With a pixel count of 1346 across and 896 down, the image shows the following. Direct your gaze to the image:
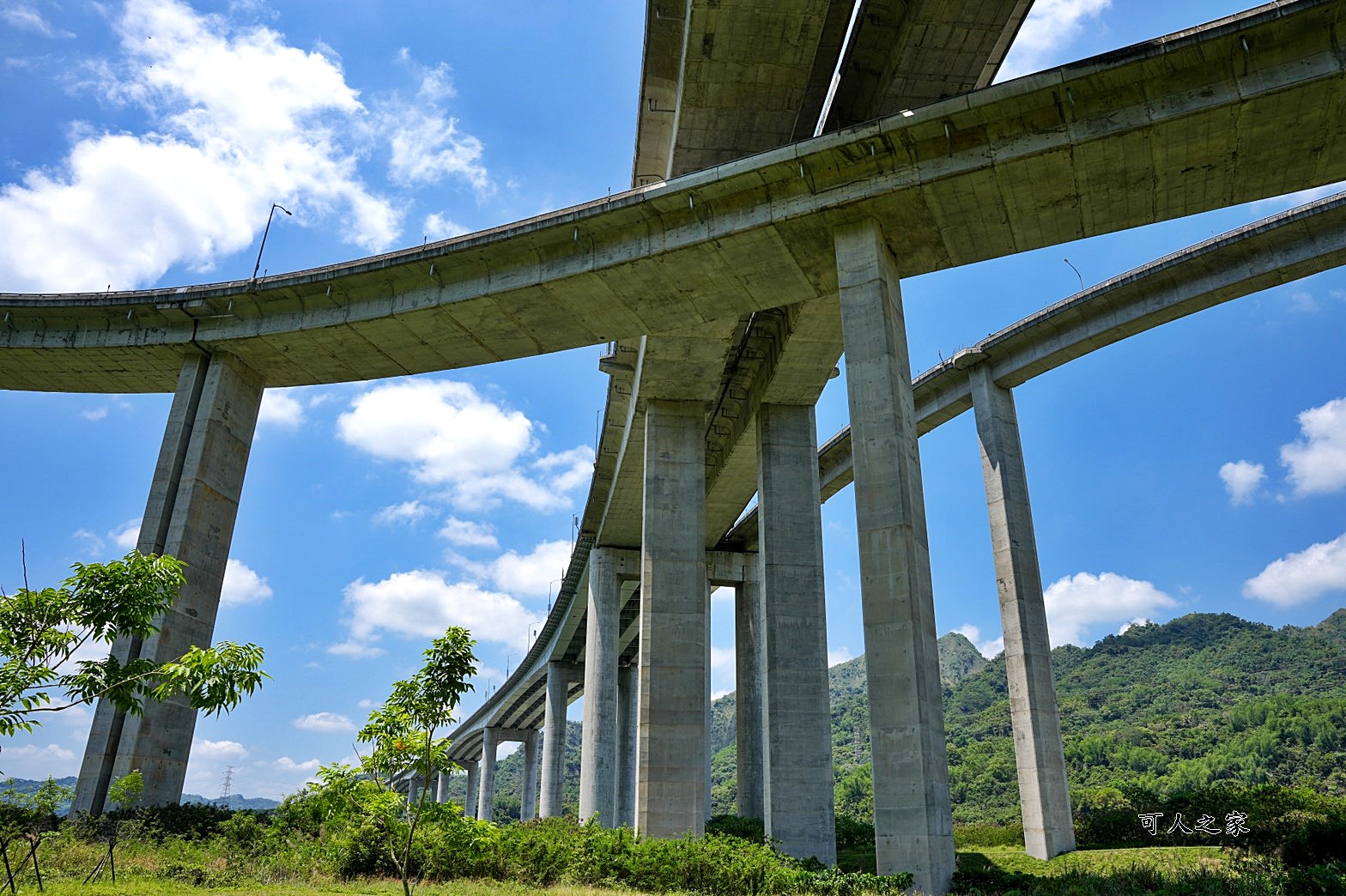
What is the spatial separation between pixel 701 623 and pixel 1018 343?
1429cm

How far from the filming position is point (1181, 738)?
206 feet

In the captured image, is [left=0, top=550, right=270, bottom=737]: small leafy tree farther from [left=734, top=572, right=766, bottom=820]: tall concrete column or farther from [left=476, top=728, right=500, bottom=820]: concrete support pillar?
[left=476, top=728, right=500, bottom=820]: concrete support pillar

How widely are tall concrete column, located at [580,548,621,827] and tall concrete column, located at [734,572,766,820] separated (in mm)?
5569

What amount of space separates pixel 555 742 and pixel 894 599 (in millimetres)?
43829

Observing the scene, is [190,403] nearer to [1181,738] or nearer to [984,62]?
[984,62]

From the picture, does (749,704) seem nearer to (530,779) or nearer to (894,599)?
(894,599)

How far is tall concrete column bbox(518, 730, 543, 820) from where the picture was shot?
3225 inches

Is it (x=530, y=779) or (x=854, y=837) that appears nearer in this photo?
(x=854, y=837)

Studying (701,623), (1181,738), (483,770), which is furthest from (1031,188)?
(483,770)

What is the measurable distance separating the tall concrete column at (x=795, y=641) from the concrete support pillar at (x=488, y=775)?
61818mm

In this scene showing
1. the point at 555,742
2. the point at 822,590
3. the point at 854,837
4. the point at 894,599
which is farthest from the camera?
the point at 555,742

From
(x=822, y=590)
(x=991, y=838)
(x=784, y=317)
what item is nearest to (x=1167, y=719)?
(x=991, y=838)

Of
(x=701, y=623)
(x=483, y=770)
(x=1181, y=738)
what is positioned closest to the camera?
(x=701, y=623)

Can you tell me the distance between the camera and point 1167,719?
7100 cm
